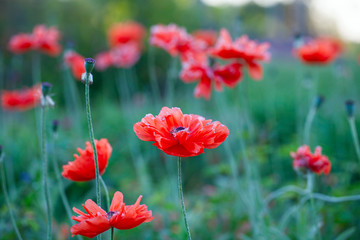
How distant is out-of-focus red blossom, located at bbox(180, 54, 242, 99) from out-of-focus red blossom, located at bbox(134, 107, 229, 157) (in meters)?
0.77

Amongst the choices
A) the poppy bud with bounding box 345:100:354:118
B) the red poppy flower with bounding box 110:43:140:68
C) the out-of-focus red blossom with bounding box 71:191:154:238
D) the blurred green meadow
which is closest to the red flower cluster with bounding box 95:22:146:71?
the red poppy flower with bounding box 110:43:140:68

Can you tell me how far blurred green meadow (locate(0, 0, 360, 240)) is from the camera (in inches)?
81.4

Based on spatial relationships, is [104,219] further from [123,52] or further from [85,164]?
[123,52]

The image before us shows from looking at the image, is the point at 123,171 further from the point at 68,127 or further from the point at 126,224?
the point at 126,224

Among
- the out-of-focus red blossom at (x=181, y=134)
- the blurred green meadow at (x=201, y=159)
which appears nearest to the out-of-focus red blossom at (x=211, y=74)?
the blurred green meadow at (x=201, y=159)

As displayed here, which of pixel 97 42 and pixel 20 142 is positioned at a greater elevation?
pixel 97 42

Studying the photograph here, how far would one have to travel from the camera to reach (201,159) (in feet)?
13.6

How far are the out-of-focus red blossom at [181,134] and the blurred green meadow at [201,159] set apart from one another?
1.92 ft

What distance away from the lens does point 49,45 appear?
2.71 m

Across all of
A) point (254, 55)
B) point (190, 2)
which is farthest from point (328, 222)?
point (190, 2)

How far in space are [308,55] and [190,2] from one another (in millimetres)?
9788

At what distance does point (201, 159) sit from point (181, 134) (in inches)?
127

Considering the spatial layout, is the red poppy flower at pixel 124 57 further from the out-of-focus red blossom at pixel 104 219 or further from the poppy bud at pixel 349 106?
the out-of-focus red blossom at pixel 104 219

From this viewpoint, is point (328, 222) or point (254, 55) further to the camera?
point (328, 222)
